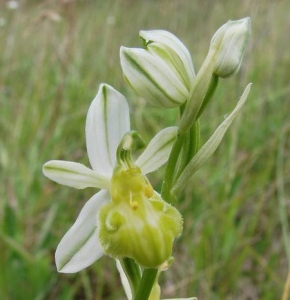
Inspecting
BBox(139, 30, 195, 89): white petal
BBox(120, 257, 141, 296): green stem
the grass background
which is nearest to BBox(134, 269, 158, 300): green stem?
BBox(120, 257, 141, 296): green stem

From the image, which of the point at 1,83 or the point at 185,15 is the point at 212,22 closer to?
the point at 185,15

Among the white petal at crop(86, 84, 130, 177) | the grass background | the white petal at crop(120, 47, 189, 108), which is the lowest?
the grass background

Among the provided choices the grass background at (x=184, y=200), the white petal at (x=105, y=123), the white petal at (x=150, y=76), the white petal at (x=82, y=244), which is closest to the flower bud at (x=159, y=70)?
the white petal at (x=150, y=76)

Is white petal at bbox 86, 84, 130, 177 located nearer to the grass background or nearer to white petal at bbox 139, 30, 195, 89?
white petal at bbox 139, 30, 195, 89

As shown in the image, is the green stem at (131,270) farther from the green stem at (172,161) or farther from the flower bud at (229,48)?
the flower bud at (229,48)

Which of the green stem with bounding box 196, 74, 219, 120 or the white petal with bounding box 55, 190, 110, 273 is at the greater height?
the green stem with bounding box 196, 74, 219, 120

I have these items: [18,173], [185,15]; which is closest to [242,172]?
[18,173]
